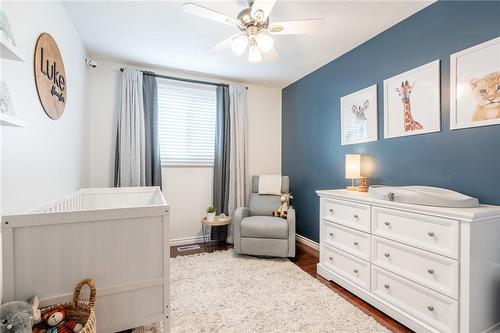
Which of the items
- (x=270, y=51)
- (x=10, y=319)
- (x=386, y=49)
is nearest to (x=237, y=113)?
(x=270, y=51)

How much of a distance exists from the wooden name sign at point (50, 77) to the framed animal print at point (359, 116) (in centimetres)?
272

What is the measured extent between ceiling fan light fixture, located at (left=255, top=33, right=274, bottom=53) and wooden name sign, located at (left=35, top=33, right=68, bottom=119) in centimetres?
140

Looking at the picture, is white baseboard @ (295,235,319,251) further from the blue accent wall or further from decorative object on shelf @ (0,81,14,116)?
decorative object on shelf @ (0,81,14,116)

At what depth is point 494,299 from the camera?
145 cm

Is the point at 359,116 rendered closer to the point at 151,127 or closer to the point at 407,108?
the point at 407,108

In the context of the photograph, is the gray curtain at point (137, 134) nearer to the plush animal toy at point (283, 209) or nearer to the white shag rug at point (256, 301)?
the white shag rug at point (256, 301)

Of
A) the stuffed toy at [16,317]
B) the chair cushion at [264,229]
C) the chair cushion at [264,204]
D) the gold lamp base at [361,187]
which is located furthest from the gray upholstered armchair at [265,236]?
the stuffed toy at [16,317]

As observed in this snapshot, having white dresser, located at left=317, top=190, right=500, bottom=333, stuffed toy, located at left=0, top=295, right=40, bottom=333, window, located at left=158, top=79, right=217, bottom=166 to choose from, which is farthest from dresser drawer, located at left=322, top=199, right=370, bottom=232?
stuffed toy, located at left=0, top=295, right=40, bottom=333

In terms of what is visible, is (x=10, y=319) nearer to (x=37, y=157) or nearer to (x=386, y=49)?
(x=37, y=157)

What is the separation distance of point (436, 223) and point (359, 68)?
1.79 meters

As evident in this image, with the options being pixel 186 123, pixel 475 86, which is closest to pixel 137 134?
pixel 186 123

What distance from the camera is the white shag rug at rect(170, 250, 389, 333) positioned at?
1.65 metres

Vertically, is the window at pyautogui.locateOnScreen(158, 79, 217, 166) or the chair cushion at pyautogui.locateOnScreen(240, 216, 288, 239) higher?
the window at pyautogui.locateOnScreen(158, 79, 217, 166)

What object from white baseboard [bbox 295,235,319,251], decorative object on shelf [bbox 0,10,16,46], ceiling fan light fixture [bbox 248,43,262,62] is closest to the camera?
decorative object on shelf [bbox 0,10,16,46]
